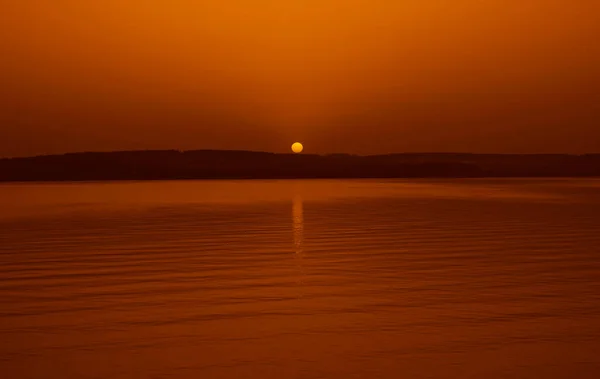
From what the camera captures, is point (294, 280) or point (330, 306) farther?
point (294, 280)

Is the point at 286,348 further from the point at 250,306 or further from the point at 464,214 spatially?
the point at 464,214

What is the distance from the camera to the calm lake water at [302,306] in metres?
8.73

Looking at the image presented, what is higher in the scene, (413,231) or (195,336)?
(413,231)

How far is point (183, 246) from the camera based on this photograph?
68.7 ft

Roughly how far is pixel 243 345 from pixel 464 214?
26.0 meters

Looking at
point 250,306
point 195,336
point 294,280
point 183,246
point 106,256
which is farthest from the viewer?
point 183,246

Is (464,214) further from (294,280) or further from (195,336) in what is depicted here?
(195,336)

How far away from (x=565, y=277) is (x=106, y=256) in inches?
369

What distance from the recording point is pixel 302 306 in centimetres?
1190

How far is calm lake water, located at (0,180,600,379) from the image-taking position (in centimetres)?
873

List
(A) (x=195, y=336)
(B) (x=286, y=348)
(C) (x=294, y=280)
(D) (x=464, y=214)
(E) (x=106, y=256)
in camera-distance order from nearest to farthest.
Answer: (B) (x=286, y=348) < (A) (x=195, y=336) < (C) (x=294, y=280) < (E) (x=106, y=256) < (D) (x=464, y=214)

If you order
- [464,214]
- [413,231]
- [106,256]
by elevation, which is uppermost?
[464,214]

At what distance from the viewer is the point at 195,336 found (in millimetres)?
9984

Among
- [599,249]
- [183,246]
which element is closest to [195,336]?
[183,246]
